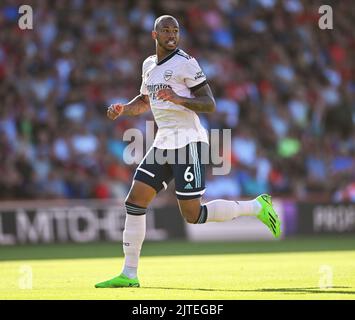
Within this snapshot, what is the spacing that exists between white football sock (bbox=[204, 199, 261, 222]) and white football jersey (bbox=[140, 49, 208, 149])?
690 mm

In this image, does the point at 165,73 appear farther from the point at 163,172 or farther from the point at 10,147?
the point at 10,147

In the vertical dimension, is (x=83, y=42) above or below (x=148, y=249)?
above

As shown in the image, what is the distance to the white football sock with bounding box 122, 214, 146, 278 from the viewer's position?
9.58m

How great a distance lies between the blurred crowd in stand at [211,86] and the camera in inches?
767

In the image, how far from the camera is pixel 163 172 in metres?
9.67

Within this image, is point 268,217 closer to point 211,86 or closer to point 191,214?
point 191,214

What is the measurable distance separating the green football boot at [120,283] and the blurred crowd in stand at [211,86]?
9560mm

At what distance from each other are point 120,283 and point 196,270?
2477mm

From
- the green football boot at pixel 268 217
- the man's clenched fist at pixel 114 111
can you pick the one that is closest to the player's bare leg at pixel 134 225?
the man's clenched fist at pixel 114 111

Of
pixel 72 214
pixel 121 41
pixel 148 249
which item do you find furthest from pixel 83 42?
pixel 148 249

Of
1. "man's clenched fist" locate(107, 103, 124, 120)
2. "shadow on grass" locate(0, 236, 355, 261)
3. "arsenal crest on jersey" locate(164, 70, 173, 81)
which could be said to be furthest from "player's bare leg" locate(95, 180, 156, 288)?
"shadow on grass" locate(0, 236, 355, 261)

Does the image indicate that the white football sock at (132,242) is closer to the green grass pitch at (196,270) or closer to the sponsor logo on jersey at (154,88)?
the green grass pitch at (196,270)

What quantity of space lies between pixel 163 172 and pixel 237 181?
35.5ft
